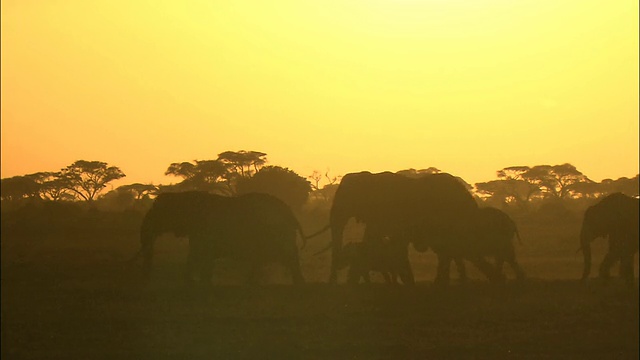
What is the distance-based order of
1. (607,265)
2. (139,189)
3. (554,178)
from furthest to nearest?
(554,178) → (139,189) → (607,265)

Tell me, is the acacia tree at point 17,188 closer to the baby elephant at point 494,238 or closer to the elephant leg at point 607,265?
the baby elephant at point 494,238

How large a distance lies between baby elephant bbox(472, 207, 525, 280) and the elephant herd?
0.06ft

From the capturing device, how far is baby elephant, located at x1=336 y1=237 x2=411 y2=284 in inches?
691

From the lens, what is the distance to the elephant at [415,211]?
18266mm

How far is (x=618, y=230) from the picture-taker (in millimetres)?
18688

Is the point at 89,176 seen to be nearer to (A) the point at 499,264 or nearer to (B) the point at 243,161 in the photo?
(B) the point at 243,161

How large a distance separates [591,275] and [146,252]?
8923 millimetres

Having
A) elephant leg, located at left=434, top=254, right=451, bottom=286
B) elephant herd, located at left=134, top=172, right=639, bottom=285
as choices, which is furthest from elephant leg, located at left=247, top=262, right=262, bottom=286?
elephant leg, located at left=434, top=254, right=451, bottom=286

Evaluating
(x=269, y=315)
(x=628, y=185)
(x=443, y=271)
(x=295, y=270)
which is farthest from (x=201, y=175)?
(x=628, y=185)

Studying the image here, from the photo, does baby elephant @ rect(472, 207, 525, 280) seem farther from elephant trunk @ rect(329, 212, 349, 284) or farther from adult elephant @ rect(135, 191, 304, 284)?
adult elephant @ rect(135, 191, 304, 284)

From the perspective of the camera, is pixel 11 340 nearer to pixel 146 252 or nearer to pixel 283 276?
pixel 146 252

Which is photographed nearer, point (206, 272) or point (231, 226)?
point (206, 272)

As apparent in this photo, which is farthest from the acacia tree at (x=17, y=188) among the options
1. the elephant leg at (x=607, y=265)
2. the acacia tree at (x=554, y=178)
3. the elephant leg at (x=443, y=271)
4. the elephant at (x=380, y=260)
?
the acacia tree at (x=554, y=178)

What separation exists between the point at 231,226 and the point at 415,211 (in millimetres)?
3308
